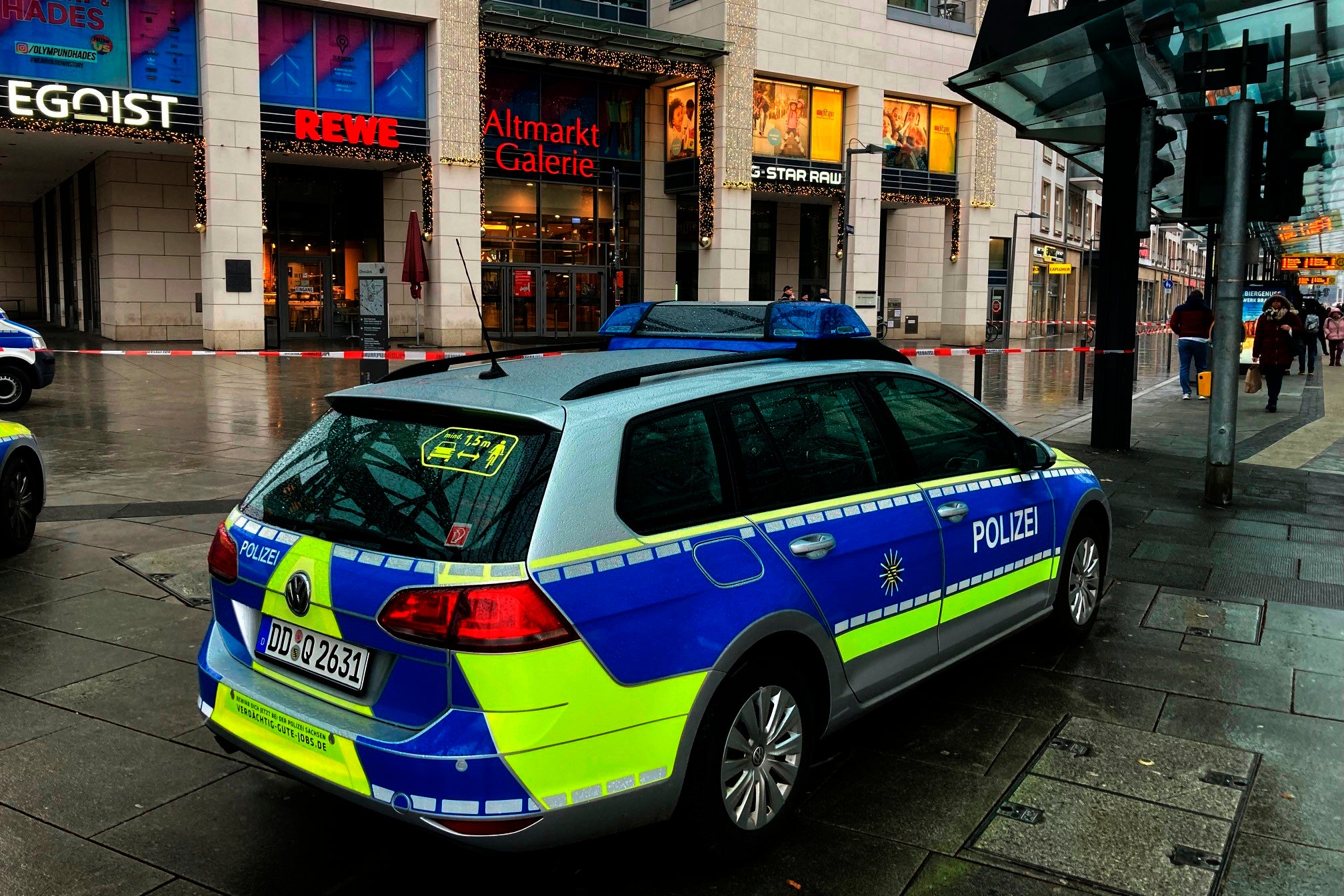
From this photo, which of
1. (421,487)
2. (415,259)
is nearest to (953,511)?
(421,487)

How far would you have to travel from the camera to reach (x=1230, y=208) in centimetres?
876

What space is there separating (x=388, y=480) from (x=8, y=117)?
26249mm

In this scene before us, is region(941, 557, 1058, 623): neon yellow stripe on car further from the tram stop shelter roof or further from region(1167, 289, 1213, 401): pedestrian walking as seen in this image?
region(1167, 289, 1213, 401): pedestrian walking

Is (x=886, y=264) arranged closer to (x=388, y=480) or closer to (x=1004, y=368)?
(x=1004, y=368)

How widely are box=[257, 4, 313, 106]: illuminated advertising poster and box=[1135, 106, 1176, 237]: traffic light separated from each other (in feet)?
76.4

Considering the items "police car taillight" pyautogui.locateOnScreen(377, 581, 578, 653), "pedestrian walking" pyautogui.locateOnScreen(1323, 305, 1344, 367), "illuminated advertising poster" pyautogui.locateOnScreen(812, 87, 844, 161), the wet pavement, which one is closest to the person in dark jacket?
the wet pavement

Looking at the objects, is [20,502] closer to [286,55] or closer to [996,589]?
[996,589]

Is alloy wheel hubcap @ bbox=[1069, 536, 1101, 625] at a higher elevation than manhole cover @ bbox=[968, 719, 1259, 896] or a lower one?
higher

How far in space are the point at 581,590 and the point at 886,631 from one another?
148cm

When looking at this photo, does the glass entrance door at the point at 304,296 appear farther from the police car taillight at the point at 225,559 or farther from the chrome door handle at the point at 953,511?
the chrome door handle at the point at 953,511

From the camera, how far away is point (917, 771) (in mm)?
4074

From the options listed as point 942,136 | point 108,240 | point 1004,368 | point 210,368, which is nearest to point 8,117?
point 108,240

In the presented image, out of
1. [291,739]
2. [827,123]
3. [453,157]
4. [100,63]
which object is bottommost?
[291,739]

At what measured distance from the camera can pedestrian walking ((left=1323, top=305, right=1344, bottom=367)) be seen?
3166cm
